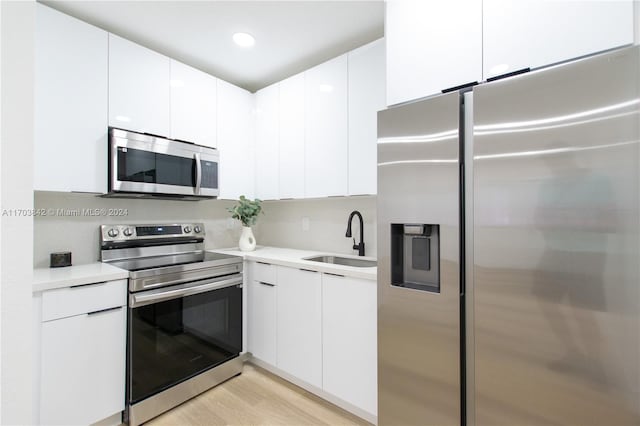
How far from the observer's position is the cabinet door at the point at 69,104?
64.8 inches

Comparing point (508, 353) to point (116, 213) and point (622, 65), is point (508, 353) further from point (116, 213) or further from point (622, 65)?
point (116, 213)

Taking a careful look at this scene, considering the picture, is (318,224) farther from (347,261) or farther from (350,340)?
(350,340)

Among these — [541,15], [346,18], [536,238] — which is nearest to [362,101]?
[346,18]

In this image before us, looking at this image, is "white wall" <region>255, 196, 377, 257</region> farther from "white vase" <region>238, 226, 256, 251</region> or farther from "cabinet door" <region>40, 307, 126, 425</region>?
"cabinet door" <region>40, 307, 126, 425</region>

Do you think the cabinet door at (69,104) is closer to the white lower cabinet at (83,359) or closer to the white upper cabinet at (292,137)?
the white lower cabinet at (83,359)

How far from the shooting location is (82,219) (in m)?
2.05

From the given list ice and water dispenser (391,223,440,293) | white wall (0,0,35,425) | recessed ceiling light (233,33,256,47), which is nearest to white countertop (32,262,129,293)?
white wall (0,0,35,425)

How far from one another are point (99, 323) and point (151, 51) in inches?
72.2

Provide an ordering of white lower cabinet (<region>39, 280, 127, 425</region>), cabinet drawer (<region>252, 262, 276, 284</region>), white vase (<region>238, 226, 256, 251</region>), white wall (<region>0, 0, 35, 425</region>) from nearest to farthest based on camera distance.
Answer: white wall (<region>0, 0, 35, 425</region>)
white lower cabinet (<region>39, 280, 127, 425</region>)
cabinet drawer (<region>252, 262, 276, 284</region>)
white vase (<region>238, 226, 256, 251</region>)

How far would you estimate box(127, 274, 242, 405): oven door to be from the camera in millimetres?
1712

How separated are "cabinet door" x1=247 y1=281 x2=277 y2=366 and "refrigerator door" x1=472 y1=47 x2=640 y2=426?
1.45 meters

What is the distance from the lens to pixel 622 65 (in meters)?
0.92

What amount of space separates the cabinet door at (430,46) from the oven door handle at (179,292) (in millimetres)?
1681

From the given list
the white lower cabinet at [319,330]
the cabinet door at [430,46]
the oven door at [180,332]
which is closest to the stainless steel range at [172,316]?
the oven door at [180,332]
